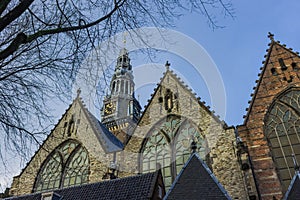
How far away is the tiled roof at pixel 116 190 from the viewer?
10055 mm

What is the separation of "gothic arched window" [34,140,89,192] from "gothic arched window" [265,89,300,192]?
814 cm

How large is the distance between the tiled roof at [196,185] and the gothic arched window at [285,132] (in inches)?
111

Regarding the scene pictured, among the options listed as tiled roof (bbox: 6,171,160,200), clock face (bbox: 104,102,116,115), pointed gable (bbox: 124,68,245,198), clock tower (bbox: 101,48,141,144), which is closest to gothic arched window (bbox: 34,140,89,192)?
tiled roof (bbox: 6,171,160,200)

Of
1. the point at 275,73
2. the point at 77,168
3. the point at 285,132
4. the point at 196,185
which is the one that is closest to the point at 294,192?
the point at 196,185

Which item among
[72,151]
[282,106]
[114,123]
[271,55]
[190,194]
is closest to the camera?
[190,194]

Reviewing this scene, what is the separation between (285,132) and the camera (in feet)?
34.6

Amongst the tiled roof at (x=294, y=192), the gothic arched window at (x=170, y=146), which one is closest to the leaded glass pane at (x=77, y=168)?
the gothic arched window at (x=170, y=146)

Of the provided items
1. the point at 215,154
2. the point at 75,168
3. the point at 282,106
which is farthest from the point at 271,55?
the point at 75,168

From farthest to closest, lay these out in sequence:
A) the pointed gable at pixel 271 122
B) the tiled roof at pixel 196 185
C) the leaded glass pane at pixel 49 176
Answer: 1. the leaded glass pane at pixel 49 176
2. the pointed gable at pixel 271 122
3. the tiled roof at pixel 196 185

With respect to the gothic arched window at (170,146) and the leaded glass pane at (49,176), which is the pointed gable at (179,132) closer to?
the gothic arched window at (170,146)

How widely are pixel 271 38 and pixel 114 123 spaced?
14101mm

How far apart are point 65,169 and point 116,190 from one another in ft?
14.5

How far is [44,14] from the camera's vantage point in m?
4.64

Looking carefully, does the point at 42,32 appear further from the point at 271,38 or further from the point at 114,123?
the point at 114,123
